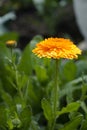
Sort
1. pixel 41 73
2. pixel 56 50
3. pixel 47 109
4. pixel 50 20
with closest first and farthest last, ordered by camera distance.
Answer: pixel 56 50
pixel 47 109
pixel 41 73
pixel 50 20

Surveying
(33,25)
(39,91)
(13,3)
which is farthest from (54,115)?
(13,3)

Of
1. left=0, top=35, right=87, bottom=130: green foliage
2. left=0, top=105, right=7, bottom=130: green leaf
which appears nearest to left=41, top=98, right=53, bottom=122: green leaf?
left=0, top=35, right=87, bottom=130: green foliage

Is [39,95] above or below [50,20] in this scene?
below

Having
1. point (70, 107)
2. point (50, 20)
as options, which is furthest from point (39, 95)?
point (50, 20)

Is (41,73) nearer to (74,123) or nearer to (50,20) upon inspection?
(74,123)

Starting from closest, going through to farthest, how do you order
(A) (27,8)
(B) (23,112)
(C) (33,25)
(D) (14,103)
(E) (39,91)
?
1. (B) (23,112)
2. (D) (14,103)
3. (E) (39,91)
4. (C) (33,25)
5. (A) (27,8)

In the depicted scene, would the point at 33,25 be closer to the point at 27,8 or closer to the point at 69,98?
the point at 27,8
